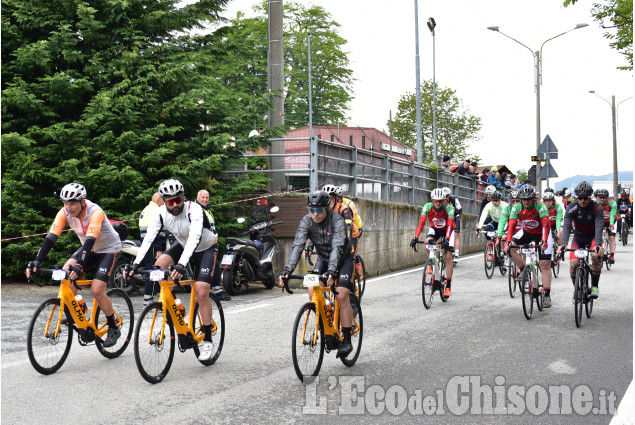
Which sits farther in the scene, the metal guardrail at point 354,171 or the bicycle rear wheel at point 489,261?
the bicycle rear wheel at point 489,261

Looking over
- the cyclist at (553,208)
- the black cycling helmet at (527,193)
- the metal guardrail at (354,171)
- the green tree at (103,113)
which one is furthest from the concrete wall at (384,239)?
the black cycling helmet at (527,193)

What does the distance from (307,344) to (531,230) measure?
599cm

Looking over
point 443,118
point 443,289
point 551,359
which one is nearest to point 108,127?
point 443,289

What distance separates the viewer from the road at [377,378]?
589 centimetres

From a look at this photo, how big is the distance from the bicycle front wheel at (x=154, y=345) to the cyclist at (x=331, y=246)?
130cm

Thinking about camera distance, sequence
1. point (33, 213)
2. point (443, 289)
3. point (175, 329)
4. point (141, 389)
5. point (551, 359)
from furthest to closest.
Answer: point (33, 213) < point (443, 289) < point (551, 359) < point (175, 329) < point (141, 389)

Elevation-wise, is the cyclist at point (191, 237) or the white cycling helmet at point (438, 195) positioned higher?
the white cycling helmet at point (438, 195)

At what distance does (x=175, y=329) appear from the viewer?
7.18 metres

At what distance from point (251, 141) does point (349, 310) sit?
8.73 meters

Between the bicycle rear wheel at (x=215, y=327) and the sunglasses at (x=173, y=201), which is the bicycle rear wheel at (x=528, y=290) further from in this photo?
the sunglasses at (x=173, y=201)

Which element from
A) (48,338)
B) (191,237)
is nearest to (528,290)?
(191,237)

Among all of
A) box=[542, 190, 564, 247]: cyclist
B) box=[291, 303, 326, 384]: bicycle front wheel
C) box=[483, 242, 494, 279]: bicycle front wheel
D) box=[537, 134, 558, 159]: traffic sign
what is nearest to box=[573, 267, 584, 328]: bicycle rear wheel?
box=[542, 190, 564, 247]: cyclist

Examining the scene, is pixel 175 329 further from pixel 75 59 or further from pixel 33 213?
pixel 75 59

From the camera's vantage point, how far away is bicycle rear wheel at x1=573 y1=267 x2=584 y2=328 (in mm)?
10281
